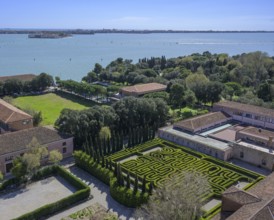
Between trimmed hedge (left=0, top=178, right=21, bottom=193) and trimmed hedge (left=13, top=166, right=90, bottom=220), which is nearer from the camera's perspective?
trimmed hedge (left=13, top=166, right=90, bottom=220)

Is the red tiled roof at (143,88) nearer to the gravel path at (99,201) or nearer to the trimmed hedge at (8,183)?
the gravel path at (99,201)

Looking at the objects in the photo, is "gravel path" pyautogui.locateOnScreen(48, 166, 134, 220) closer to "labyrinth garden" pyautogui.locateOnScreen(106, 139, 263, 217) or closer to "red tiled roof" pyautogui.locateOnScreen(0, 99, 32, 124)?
"labyrinth garden" pyautogui.locateOnScreen(106, 139, 263, 217)

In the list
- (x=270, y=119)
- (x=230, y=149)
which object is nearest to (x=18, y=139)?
(x=230, y=149)

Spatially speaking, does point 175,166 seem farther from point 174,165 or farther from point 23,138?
point 23,138

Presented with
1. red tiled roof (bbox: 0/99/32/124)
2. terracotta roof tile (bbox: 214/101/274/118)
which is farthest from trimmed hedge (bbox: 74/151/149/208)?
terracotta roof tile (bbox: 214/101/274/118)

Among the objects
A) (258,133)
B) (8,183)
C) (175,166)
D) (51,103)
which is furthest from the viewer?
(51,103)

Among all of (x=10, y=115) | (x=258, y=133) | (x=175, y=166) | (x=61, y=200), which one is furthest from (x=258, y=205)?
(x=10, y=115)
